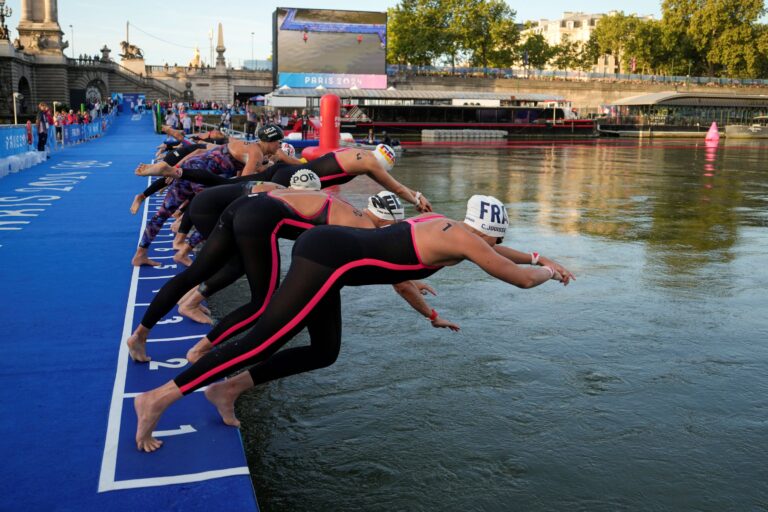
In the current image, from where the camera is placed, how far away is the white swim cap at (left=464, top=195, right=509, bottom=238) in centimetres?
432

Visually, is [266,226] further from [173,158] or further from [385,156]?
[173,158]

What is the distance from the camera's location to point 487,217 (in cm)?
432

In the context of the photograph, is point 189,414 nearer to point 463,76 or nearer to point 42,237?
point 42,237

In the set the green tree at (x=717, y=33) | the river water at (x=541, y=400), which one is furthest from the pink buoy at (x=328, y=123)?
the green tree at (x=717, y=33)

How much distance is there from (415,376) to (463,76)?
85.7 m

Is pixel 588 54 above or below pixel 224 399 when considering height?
above

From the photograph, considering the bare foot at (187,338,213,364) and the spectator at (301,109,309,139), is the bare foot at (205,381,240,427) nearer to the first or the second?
the bare foot at (187,338,213,364)

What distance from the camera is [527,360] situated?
6336 mm

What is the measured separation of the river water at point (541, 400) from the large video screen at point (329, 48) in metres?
53.5

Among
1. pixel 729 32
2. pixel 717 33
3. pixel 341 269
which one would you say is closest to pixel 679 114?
pixel 729 32

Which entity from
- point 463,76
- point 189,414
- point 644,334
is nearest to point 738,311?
point 644,334

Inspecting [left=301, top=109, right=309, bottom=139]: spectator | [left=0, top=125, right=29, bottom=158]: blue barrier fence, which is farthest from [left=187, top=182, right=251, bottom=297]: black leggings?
[left=301, top=109, right=309, bottom=139]: spectator

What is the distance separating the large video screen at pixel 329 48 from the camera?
199ft

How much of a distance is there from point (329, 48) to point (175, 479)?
201 ft
